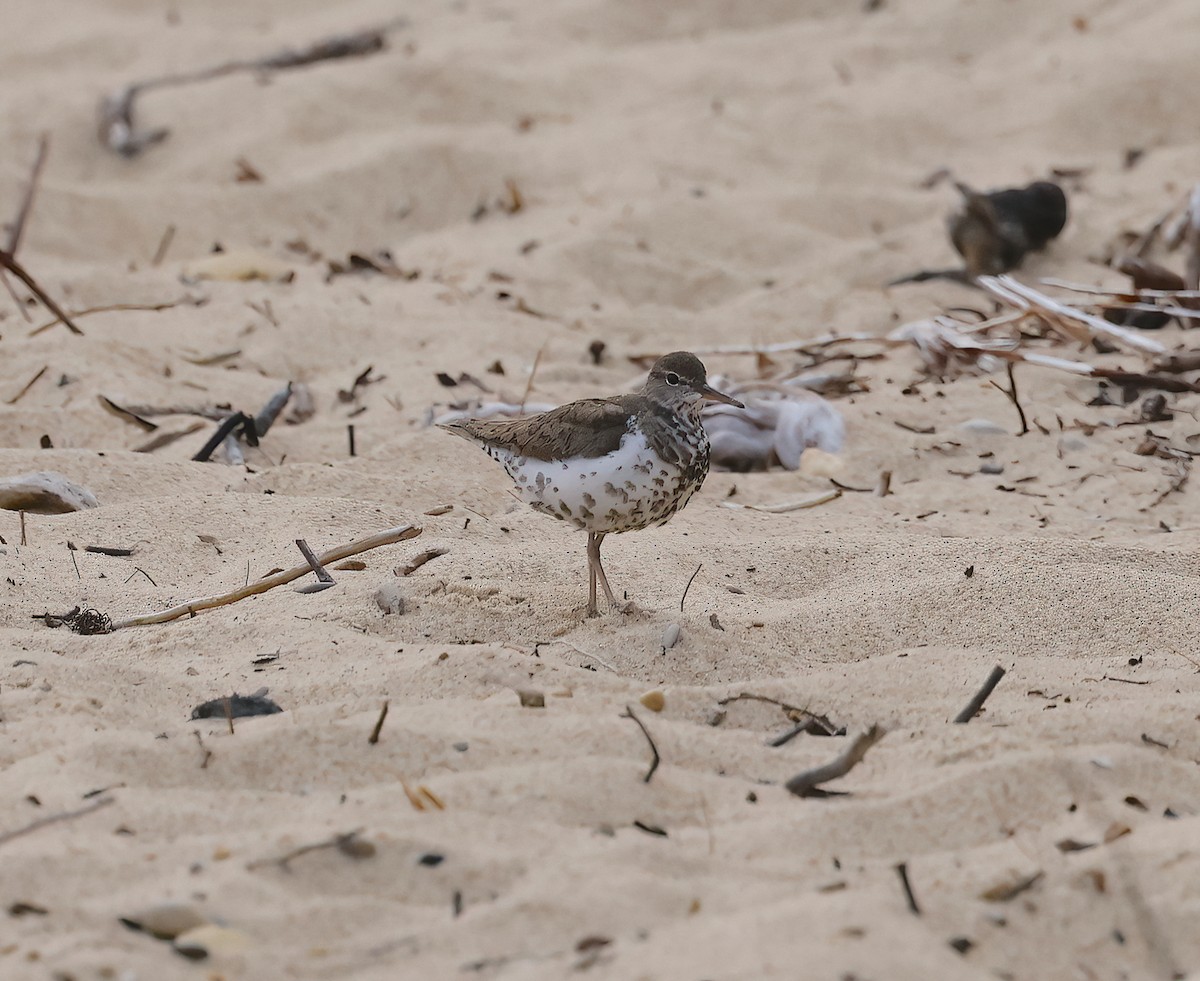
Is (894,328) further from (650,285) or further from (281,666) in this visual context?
(281,666)

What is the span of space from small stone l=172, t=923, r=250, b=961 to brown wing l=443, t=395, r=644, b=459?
5.29ft

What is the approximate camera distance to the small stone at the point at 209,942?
2.25 metres

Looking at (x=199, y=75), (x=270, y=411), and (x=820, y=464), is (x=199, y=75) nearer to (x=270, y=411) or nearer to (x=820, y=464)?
(x=270, y=411)

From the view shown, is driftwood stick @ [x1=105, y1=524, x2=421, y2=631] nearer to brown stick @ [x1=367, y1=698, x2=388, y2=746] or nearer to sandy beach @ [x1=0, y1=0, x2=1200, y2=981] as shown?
sandy beach @ [x1=0, y1=0, x2=1200, y2=981]

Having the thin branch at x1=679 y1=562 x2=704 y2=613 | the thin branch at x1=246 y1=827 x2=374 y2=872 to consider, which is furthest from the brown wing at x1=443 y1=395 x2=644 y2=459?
the thin branch at x1=246 y1=827 x2=374 y2=872

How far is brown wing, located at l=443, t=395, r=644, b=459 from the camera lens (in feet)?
11.9

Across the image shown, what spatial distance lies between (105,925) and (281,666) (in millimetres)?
1094

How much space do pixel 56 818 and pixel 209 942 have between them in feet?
1.61

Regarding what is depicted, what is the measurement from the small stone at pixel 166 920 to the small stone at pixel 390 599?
55.0 inches

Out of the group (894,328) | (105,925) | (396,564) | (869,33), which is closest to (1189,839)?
(105,925)

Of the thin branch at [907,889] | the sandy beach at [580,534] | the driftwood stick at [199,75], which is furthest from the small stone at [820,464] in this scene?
the driftwood stick at [199,75]

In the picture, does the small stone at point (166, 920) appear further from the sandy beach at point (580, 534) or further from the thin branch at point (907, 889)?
the thin branch at point (907, 889)

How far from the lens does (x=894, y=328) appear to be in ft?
21.4

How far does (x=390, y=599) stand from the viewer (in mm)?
3697
